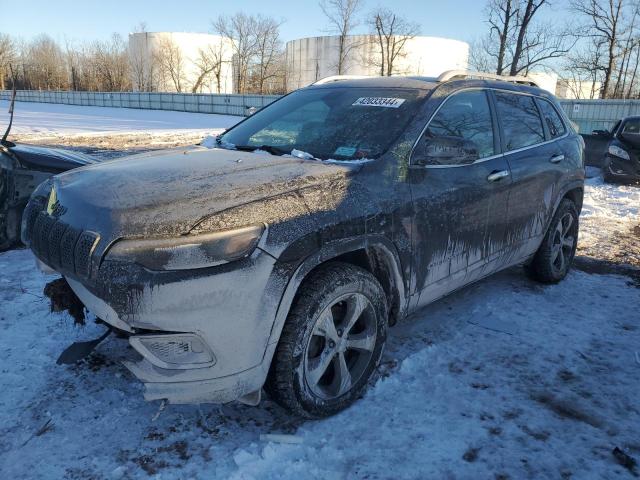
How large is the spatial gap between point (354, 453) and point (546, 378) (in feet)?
4.65

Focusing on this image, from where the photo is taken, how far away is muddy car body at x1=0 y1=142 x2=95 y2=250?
177 inches

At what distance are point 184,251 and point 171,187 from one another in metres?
0.45

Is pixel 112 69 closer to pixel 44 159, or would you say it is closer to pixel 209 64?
pixel 209 64

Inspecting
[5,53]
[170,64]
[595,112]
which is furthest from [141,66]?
[595,112]

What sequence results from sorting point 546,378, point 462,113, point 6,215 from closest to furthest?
1. point 546,378
2. point 462,113
3. point 6,215

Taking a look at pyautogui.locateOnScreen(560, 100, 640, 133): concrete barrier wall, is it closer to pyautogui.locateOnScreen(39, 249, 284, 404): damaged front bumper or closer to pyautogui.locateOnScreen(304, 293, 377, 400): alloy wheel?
pyautogui.locateOnScreen(304, 293, 377, 400): alloy wheel

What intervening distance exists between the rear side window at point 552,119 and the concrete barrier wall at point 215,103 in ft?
8.73

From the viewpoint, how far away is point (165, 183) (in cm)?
238

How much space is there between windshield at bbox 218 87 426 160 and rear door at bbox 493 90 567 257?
3.31 feet

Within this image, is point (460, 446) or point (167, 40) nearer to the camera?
point (460, 446)

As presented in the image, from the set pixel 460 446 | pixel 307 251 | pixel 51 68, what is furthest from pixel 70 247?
pixel 51 68

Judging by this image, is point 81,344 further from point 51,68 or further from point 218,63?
point 51,68

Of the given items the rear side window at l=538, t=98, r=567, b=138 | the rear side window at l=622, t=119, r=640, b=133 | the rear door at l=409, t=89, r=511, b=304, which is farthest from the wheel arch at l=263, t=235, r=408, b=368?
the rear side window at l=622, t=119, r=640, b=133

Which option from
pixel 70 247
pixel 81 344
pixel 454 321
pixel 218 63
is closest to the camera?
pixel 70 247
